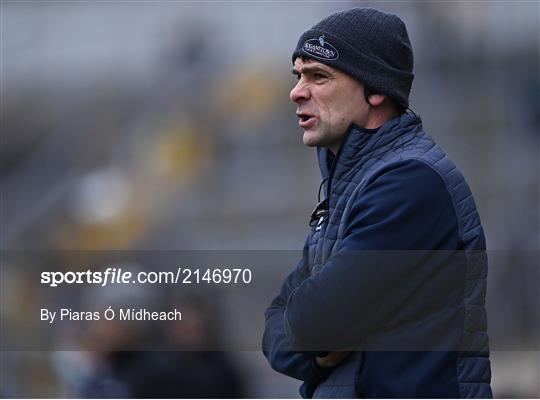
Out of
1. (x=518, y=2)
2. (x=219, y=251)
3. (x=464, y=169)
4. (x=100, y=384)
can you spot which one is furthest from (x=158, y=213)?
(x=518, y=2)

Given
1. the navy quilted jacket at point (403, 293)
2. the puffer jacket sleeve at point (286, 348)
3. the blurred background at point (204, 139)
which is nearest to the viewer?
the navy quilted jacket at point (403, 293)

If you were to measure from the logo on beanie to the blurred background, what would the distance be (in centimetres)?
133

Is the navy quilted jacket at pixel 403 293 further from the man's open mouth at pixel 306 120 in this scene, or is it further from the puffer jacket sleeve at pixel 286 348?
the man's open mouth at pixel 306 120

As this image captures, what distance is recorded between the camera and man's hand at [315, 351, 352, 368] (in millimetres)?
1926

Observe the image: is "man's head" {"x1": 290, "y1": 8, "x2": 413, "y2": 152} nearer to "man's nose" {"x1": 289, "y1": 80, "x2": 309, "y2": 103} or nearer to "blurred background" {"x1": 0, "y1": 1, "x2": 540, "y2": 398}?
"man's nose" {"x1": 289, "y1": 80, "x2": 309, "y2": 103}

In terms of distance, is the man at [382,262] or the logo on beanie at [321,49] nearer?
the man at [382,262]

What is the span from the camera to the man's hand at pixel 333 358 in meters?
1.93

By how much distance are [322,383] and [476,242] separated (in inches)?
14.7

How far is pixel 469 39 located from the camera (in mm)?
3604

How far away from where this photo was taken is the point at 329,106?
205 cm

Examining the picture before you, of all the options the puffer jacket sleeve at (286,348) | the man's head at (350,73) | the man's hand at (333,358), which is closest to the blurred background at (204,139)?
the puffer jacket sleeve at (286,348)

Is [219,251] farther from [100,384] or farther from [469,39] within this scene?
[469,39]

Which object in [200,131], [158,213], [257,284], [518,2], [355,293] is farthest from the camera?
[200,131]

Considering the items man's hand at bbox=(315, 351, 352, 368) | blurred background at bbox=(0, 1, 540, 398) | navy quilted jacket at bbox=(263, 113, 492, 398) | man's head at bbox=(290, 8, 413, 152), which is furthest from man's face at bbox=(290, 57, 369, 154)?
blurred background at bbox=(0, 1, 540, 398)
